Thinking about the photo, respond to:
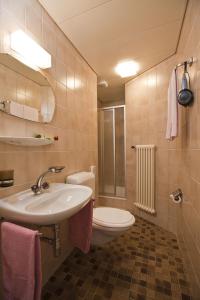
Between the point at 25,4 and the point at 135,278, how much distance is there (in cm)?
225

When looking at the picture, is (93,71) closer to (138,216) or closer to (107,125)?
(107,125)

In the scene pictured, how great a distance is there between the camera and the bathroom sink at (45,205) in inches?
28.9

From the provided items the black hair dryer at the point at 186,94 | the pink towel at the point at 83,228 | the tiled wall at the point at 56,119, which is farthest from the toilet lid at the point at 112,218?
the black hair dryer at the point at 186,94

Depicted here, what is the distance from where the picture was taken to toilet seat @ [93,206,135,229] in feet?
4.30

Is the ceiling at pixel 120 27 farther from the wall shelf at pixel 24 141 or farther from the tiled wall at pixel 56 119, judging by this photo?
the wall shelf at pixel 24 141

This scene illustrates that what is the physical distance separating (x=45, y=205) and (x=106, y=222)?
590 millimetres

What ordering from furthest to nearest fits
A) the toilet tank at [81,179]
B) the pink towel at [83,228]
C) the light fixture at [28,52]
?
the toilet tank at [81,179] < the pink towel at [83,228] < the light fixture at [28,52]

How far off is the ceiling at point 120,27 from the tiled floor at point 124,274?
223 cm

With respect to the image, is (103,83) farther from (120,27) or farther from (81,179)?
(81,179)

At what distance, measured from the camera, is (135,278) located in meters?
1.26

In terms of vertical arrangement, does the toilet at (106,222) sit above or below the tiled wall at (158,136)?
below

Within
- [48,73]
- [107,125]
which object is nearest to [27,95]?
[48,73]

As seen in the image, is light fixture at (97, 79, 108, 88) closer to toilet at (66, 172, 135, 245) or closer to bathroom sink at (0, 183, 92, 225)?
toilet at (66, 172, 135, 245)

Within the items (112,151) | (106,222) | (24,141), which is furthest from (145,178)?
(24,141)
